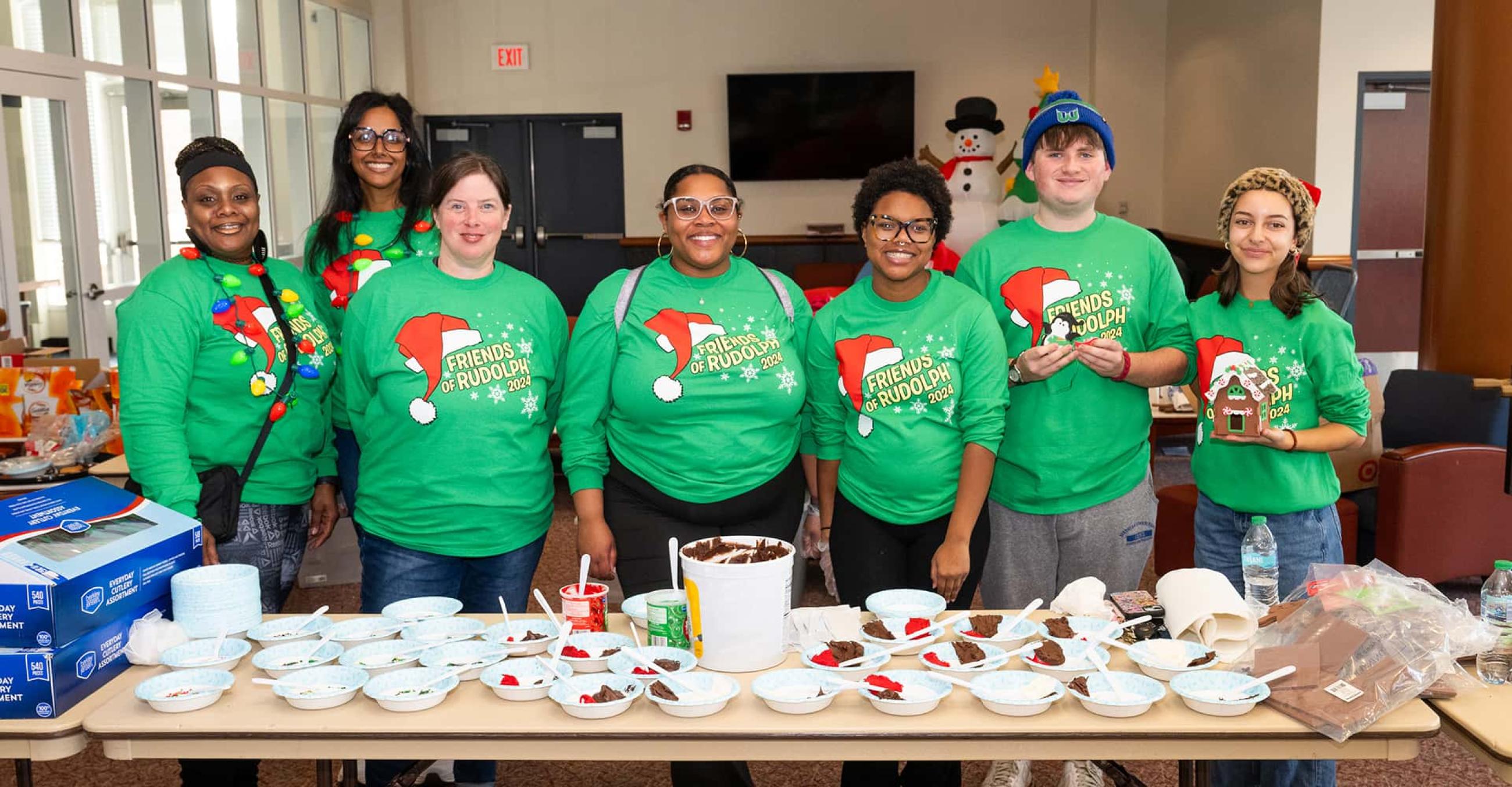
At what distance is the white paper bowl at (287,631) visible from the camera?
Answer: 2154 mm

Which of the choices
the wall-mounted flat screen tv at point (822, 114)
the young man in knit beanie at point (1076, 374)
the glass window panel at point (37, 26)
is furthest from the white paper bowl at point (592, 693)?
the wall-mounted flat screen tv at point (822, 114)

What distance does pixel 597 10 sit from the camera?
37.3ft

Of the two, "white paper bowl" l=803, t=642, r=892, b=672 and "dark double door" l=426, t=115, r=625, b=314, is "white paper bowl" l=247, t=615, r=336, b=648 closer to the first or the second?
"white paper bowl" l=803, t=642, r=892, b=672

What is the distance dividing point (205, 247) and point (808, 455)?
4.44 feet

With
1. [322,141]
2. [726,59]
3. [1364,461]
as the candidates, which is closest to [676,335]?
[1364,461]

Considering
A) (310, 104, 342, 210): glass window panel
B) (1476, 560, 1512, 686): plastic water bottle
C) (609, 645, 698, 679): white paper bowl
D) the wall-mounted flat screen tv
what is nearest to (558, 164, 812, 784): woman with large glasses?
(609, 645, 698, 679): white paper bowl

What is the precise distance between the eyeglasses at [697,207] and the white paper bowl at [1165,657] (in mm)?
1131

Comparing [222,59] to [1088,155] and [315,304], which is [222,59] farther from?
[1088,155]

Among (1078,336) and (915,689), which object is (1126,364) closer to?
(1078,336)

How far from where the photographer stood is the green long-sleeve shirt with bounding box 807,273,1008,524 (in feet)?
8.09

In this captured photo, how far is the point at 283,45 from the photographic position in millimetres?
9664

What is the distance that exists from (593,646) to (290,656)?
19.6 inches

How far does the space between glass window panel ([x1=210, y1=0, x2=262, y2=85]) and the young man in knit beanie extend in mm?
7562

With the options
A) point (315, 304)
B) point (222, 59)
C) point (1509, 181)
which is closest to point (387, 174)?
point (315, 304)
